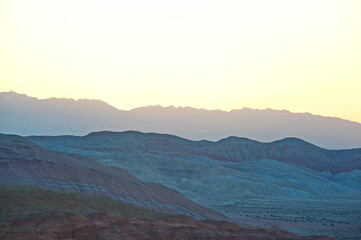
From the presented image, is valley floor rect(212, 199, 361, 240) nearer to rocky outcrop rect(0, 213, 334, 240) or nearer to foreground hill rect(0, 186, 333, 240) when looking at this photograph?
rocky outcrop rect(0, 213, 334, 240)

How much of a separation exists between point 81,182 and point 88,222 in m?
38.4

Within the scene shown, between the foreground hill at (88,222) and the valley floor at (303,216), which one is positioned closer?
the foreground hill at (88,222)

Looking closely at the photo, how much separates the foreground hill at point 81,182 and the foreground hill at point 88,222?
1925 centimetres

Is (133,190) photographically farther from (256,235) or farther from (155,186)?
(256,235)

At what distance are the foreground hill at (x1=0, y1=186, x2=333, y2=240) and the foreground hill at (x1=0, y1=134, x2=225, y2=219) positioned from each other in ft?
63.2

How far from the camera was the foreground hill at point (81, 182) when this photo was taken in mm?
85062

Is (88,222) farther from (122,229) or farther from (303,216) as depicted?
(303,216)

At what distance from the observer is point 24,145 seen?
101 metres

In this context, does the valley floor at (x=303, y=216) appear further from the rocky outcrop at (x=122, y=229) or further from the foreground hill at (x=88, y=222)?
the foreground hill at (x=88, y=222)

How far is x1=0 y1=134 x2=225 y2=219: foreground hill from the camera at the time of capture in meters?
85.1

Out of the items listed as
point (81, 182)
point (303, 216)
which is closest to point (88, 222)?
point (81, 182)

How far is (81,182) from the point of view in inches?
3533

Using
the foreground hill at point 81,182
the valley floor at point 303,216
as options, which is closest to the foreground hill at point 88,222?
the foreground hill at point 81,182

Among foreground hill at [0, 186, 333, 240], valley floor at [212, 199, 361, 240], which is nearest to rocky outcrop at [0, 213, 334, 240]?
foreground hill at [0, 186, 333, 240]
